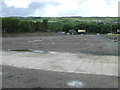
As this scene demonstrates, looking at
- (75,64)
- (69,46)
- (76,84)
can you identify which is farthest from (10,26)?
(76,84)

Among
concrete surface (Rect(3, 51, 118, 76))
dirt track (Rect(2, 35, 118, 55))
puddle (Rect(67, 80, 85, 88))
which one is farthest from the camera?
dirt track (Rect(2, 35, 118, 55))

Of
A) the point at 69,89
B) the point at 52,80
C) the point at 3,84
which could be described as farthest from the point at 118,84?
the point at 3,84

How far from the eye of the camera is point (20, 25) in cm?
7700

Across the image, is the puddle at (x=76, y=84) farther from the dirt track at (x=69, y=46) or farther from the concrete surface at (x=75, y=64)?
the dirt track at (x=69, y=46)

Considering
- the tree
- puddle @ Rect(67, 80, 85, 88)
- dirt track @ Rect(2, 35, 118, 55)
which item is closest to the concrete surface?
puddle @ Rect(67, 80, 85, 88)

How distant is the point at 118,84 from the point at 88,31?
447 feet

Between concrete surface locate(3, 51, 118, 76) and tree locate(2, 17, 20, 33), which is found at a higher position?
tree locate(2, 17, 20, 33)

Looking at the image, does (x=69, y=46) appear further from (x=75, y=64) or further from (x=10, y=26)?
(x=10, y=26)

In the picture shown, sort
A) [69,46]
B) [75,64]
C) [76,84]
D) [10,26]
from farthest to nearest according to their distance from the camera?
[10,26], [69,46], [75,64], [76,84]

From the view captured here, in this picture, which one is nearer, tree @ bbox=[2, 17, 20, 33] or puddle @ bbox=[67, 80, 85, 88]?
puddle @ bbox=[67, 80, 85, 88]

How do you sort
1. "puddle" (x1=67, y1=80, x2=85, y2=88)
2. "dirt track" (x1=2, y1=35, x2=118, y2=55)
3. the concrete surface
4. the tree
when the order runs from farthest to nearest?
the tree < "dirt track" (x1=2, y1=35, x2=118, y2=55) < the concrete surface < "puddle" (x1=67, y1=80, x2=85, y2=88)

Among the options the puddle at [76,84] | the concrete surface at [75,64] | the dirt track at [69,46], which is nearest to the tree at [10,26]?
the dirt track at [69,46]

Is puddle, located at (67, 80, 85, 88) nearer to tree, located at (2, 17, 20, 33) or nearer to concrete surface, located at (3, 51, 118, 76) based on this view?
concrete surface, located at (3, 51, 118, 76)

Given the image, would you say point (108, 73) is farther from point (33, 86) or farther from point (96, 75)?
point (33, 86)
